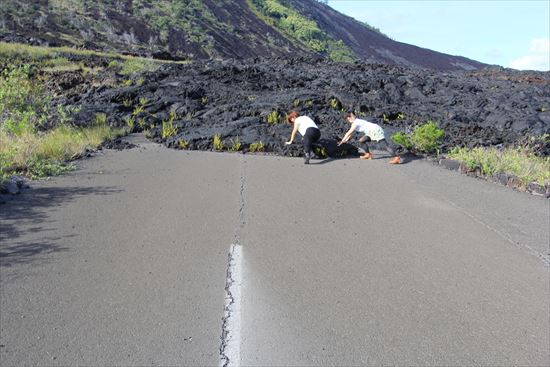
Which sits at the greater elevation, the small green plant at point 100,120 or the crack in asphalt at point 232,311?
the small green plant at point 100,120

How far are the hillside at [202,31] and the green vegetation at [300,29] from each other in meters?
0.16

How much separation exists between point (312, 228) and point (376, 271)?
1.51 metres

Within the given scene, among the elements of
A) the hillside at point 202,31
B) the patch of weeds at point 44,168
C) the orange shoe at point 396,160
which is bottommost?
the patch of weeds at point 44,168

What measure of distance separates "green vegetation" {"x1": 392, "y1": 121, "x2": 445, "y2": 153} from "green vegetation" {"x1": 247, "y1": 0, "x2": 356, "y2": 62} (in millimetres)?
60599

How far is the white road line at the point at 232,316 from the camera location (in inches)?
148

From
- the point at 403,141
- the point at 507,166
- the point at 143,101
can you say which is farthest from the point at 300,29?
the point at 507,166

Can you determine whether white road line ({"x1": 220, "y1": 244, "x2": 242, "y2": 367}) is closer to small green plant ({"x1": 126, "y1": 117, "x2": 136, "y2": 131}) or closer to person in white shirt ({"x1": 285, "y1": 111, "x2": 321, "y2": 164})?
person in white shirt ({"x1": 285, "y1": 111, "x2": 321, "y2": 164})

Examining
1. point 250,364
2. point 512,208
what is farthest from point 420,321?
point 512,208

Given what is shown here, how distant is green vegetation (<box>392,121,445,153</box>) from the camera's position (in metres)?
13.0

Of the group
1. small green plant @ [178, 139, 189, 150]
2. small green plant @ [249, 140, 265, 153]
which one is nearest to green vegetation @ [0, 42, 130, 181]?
small green plant @ [178, 139, 189, 150]

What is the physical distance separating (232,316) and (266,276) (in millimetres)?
894

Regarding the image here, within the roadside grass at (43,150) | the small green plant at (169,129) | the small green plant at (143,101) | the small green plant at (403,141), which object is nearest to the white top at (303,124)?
the small green plant at (403,141)

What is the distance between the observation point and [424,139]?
13086 mm

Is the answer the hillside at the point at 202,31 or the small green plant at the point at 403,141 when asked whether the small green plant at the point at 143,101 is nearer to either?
the small green plant at the point at 403,141
